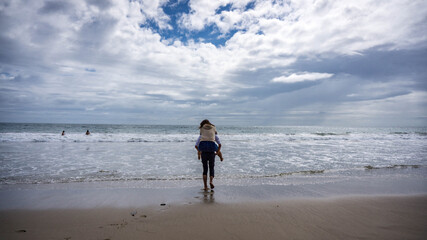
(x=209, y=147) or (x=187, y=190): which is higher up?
(x=209, y=147)

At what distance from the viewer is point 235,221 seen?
13.4ft

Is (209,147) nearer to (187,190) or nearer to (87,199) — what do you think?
(187,190)

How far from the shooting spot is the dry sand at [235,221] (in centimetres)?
358

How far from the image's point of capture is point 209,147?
20.7 ft

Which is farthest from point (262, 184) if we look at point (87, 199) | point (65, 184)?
point (65, 184)

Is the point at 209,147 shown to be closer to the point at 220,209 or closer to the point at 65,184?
the point at 220,209

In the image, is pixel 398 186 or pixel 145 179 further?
pixel 145 179

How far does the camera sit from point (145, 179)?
7.56 meters

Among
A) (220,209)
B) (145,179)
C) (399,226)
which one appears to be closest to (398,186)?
(399,226)

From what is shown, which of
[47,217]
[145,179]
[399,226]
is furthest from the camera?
[145,179]

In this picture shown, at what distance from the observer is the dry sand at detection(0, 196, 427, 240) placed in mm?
3576

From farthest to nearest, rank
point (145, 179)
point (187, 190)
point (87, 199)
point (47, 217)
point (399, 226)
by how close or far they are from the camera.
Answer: point (145, 179), point (187, 190), point (87, 199), point (47, 217), point (399, 226)

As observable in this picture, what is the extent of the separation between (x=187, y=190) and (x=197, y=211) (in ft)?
5.72

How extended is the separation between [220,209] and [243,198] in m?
1.01
